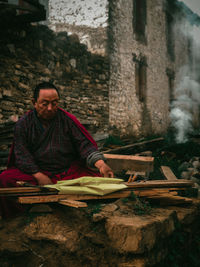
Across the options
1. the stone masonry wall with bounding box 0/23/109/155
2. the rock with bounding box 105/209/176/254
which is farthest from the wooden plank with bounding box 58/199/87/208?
the stone masonry wall with bounding box 0/23/109/155

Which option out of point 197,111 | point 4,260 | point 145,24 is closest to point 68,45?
point 145,24

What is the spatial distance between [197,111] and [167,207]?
16.4 metres

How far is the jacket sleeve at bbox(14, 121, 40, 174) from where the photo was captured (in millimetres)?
2502

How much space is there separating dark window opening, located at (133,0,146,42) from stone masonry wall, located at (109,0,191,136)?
0.27 m

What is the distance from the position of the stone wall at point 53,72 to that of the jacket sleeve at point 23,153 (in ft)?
9.33

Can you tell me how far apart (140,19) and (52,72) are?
6.53m

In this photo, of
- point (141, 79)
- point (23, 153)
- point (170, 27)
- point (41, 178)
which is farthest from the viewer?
point (170, 27)

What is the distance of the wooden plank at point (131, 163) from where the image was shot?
13.9 ft

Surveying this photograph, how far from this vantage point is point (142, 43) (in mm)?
11422

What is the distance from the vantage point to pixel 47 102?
8.93ft

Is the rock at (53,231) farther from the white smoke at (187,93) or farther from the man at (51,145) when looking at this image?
the white smoke at (187,93)

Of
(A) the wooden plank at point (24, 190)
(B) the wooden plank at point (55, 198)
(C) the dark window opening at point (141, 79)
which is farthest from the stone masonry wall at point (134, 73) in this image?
(A) the wooden plank at point (24, 190)

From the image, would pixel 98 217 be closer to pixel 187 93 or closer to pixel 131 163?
pixel 131 163

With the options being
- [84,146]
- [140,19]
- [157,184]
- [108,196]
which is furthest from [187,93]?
[108,196]
